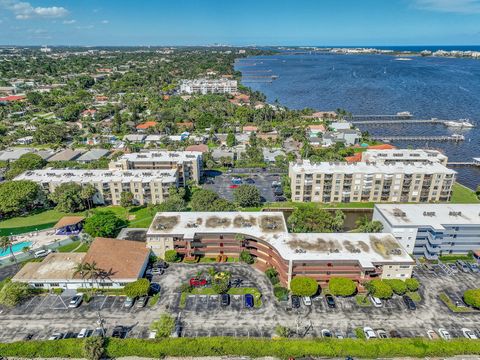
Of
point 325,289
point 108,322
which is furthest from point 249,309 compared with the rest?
point 108,322

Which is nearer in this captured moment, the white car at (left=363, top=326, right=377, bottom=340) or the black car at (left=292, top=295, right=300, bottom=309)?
the white car at (left=363, top=326, right=377, bottom=340)

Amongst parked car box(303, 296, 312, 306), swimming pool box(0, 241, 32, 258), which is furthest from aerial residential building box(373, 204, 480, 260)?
swimming pool box(0, 241, 32, 258)

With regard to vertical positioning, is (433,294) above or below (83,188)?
below

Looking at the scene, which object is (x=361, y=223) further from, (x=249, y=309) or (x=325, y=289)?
(x=249, y=309)

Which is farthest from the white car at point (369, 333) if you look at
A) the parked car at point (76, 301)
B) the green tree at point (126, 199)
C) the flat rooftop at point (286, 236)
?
the green tree at point (126, 199)

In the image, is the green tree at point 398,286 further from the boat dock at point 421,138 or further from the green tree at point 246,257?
the boat dock at point 421,138

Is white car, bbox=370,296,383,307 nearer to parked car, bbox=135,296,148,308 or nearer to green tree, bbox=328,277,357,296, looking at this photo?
green tree, bbox=328,277,357,296

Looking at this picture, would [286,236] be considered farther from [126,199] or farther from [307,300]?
[126,199]
